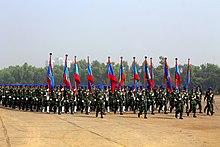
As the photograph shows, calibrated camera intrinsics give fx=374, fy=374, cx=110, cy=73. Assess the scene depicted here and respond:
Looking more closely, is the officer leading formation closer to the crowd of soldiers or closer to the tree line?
the crowd of soldiers

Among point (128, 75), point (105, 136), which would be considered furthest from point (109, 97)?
point (128, 75)

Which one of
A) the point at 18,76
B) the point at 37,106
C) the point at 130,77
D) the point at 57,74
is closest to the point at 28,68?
the point at 18,76

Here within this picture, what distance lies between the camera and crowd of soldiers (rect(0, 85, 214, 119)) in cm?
2219

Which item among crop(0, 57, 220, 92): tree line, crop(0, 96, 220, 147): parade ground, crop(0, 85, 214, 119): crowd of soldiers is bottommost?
crop(0, 96, 220, 147): parade ground

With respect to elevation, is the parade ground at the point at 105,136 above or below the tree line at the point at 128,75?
below

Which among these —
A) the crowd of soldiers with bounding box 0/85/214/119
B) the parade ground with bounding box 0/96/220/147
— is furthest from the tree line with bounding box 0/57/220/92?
the parade ground with bounding box 0/96/220/147

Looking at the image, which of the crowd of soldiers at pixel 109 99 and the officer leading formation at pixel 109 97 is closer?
the crowd of soldiers at pixel 109 99

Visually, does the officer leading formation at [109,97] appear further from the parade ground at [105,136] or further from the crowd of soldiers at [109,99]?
the parade ground at [105,136]

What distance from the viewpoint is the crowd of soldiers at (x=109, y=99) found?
22.2 meters

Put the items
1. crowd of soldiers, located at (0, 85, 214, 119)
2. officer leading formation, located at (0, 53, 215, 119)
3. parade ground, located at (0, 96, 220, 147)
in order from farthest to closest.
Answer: officer leading formation, located at (0, 53, 215, 119) → crowd of soldiers, located at (0, 85, 214, 119) → parade ground, located at (0, 96, 220, 147)

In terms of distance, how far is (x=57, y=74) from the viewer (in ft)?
379

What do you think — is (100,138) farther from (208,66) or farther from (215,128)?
(208,66)

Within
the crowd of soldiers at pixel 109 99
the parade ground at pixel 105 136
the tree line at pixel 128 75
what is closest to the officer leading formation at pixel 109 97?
the crowd of soldiers at pixel 109 99

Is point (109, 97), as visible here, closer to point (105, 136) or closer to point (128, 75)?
point (105, 136)
